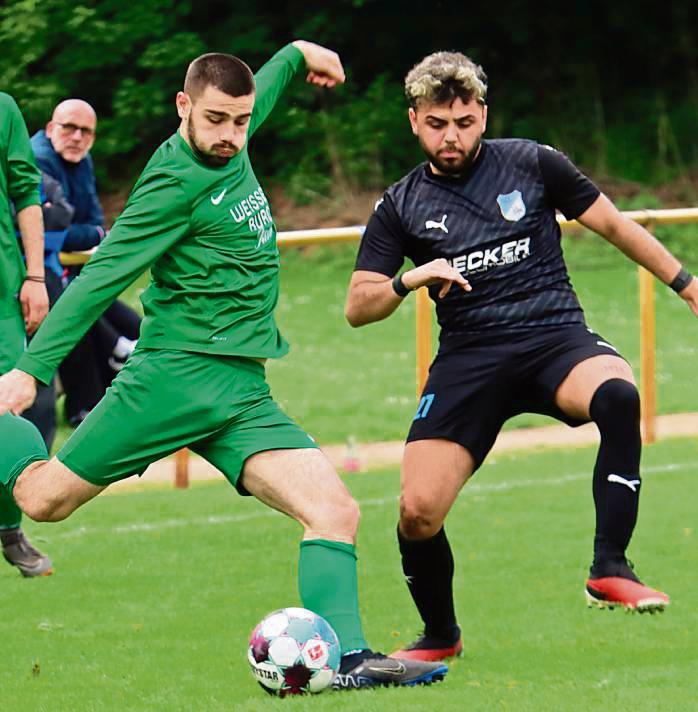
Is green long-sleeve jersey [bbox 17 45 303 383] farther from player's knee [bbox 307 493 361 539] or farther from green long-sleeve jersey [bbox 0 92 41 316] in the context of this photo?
green long-sleeve jersey [bbox 0 92 41 316]

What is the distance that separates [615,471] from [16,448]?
6.71 feet

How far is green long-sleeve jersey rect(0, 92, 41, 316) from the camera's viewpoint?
731 cm

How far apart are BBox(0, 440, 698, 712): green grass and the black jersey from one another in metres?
1.21

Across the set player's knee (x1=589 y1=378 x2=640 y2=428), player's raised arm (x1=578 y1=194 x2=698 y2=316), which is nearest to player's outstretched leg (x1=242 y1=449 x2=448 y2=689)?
player's knee (x1=589 y1=378 x2=640 y2=428)

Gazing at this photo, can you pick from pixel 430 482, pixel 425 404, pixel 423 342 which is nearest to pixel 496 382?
pixel 425 404

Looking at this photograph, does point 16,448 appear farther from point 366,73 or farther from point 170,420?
point 366,73

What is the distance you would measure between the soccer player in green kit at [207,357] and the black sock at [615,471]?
27.5 inches

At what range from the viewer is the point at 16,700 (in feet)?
18.8

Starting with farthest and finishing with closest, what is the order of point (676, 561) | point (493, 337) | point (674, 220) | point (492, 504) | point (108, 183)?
point (108, 183), point (674, 220), point (492, 504), point (676, 561), point (493, 337)

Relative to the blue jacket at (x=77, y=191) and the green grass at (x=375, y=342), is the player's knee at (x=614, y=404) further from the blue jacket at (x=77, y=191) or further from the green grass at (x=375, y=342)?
the green grass at (x=375, y=342)

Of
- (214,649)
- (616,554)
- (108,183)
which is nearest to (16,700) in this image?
(214,649)

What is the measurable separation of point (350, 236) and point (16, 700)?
4.46 m

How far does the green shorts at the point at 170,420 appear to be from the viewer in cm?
573

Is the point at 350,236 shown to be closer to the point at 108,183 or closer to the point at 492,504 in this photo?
the point at 492,504
